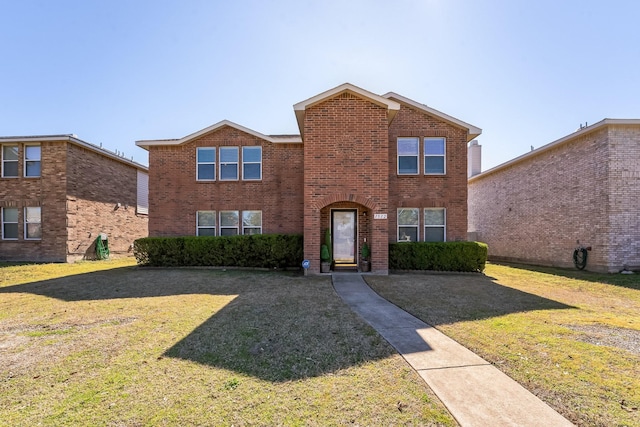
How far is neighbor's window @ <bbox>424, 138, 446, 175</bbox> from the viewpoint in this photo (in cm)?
1352

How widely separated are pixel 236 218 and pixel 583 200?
1582 cm

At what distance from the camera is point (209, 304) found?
7.01m

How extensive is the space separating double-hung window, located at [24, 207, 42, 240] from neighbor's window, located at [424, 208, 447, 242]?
1927cm

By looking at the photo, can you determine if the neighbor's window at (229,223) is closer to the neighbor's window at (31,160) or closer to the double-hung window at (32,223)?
the double-hung window at (32,223)

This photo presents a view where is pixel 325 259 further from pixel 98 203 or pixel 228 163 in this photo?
pixel 98 203

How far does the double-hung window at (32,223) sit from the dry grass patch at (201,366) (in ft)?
33.8

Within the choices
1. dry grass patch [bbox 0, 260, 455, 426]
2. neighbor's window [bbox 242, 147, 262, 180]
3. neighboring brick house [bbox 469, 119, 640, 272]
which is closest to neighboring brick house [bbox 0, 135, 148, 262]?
neighbor's window [bbox 242, 147, 262, 180]

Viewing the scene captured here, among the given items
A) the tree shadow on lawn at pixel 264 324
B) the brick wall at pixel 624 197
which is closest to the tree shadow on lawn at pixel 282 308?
the tree shadow on lawn at pixel 264 324

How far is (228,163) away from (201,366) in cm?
1241

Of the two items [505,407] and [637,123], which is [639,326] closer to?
[505,407]

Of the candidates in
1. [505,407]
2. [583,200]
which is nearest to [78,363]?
[505,407]

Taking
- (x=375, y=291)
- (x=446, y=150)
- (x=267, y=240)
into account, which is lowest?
(x=375, y=291)

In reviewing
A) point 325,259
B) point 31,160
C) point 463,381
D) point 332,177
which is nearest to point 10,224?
point 31,160

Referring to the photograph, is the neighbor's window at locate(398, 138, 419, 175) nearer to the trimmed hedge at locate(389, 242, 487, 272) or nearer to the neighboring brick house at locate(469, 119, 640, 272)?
the trimmed hedge at locate(389, 242, 487, 272)
